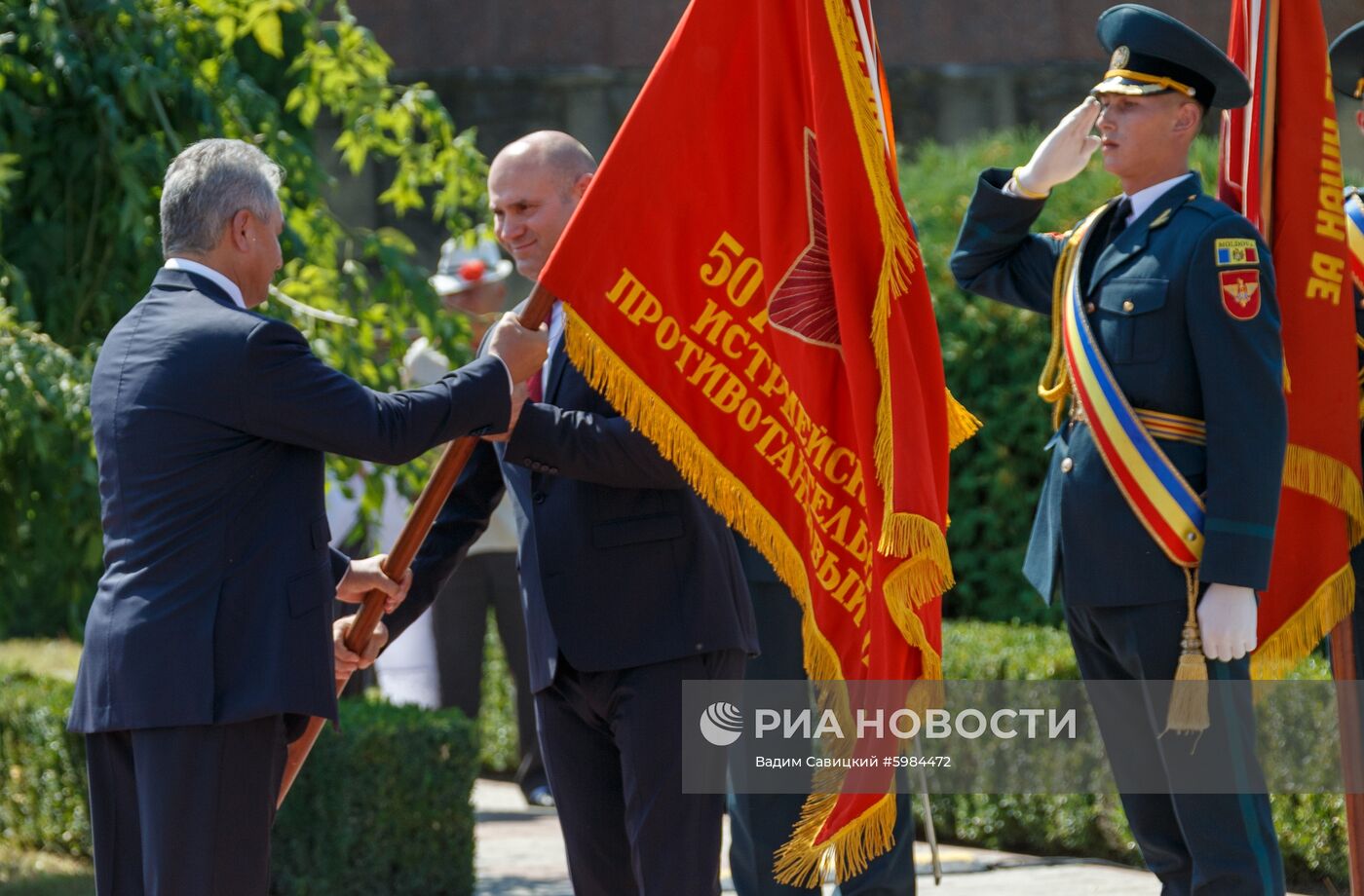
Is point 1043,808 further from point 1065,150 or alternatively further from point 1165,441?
point 1065,150

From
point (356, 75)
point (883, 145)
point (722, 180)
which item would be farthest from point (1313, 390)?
point (356, 75)

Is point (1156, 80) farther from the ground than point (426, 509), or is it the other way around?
point (1156, 80)

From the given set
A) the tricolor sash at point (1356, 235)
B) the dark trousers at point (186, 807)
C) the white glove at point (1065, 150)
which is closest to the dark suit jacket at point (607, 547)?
the dark trousers at point (186, 807)

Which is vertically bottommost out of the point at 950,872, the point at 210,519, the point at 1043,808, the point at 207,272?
the point at 950,872

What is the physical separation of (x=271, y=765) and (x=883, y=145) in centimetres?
185

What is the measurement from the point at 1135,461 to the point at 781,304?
886 mm

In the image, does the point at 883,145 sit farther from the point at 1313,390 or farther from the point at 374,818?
the point at 374,818

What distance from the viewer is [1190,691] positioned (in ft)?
Answer: 13.8

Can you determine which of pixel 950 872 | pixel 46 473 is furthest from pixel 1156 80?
pixel 46 473

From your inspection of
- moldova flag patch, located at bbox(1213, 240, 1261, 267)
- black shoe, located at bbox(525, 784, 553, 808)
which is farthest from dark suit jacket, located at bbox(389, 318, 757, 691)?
black shoe, located at bbox(525, 784, 553, 808)

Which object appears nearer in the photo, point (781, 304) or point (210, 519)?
point (210, 519)

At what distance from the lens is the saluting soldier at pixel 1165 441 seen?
Answer: 13.9 ft

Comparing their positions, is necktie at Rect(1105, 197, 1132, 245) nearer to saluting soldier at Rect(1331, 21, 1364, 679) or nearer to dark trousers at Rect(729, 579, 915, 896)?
saluting soldier at Rect(1331, 21, 1364, 679)

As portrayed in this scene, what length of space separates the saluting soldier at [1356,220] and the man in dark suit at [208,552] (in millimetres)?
2501
